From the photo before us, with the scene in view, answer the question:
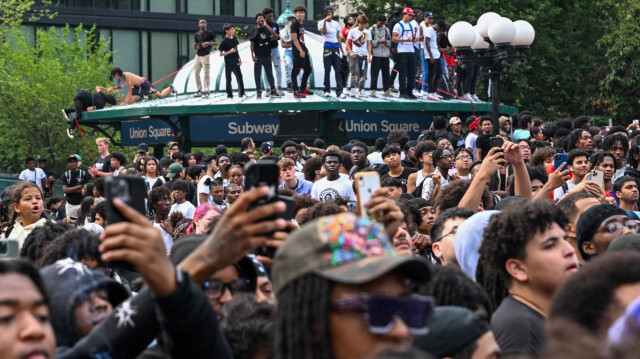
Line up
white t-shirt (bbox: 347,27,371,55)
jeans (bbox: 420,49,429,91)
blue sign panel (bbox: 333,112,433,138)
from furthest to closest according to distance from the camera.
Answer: blue sign panel (bbox: 333,112,433,138)
jeans (bbox: 420,49,429,91)
white t-shirt (bbox: 347,27,371,55)

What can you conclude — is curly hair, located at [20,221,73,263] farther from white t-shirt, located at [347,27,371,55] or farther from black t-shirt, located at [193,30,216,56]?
black t-shirt, located at [193,30,216,56]

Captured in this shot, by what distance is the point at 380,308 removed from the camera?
8.64 feet

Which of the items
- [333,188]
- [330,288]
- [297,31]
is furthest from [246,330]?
[297,31]

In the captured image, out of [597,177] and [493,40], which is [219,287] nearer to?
[597,177]

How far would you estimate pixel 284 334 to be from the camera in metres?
2.75

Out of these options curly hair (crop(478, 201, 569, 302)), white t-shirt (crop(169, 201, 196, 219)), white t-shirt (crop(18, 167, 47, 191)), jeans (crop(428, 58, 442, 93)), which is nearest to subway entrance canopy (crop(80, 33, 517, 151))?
jeans (crop(428, 58, 442, 93))

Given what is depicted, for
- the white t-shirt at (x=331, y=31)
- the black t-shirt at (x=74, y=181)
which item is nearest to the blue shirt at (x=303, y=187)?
the black t-shirt at (x=74, y=181)

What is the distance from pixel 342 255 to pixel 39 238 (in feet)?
10.7

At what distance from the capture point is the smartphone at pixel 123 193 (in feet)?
10.1

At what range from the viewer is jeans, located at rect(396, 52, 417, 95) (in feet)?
71.8

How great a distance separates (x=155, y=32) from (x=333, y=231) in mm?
54183

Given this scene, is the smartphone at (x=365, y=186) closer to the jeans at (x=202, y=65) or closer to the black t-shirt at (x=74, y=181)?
the black t-shirt at (x=74, y=181)

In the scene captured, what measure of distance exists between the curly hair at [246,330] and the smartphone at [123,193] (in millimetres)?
813

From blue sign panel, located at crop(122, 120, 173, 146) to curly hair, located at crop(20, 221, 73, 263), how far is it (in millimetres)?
21689
